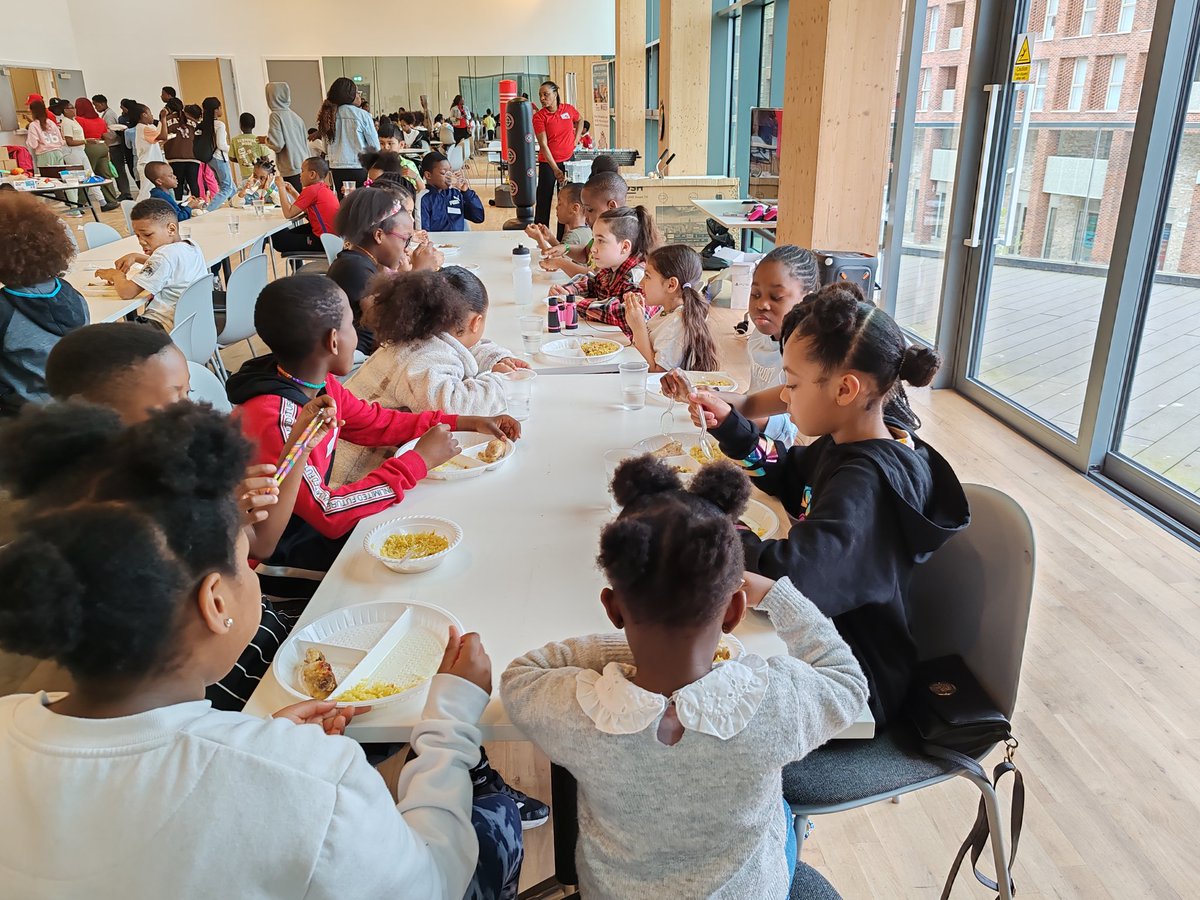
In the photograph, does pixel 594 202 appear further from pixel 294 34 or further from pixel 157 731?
pixel 294 34

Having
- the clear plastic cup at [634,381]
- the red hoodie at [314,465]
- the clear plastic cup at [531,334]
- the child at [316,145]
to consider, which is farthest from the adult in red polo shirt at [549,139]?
the red hoodie at [314,465]

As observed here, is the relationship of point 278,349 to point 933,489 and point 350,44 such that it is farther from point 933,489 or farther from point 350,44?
point 350,44

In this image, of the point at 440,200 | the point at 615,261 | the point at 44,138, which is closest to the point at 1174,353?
the point at 615,261

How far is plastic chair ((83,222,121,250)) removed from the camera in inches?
187

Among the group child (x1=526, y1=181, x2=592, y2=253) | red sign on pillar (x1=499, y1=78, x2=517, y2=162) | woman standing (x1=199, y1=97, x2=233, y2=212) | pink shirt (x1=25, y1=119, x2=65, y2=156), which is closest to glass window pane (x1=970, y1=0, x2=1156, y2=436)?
child (x1=526, y1=181, x2=592, y2=253)

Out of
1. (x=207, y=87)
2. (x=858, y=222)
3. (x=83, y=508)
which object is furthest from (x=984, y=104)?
(x=207, y=87)

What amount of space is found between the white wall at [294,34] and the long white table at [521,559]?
48.1 feet

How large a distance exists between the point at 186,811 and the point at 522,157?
7.58 metres

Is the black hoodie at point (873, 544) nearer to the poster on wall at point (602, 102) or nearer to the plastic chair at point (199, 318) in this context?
the plastic chair at point (199, 318)

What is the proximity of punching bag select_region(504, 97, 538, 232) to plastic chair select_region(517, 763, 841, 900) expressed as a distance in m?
6.55

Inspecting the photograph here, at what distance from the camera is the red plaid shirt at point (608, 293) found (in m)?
3.28

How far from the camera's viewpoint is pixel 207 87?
48.2 ft

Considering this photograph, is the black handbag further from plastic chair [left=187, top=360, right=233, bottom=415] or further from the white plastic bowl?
plastic chair [left=187, top=360, right=233, bottom=415]

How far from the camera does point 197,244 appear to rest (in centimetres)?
469
